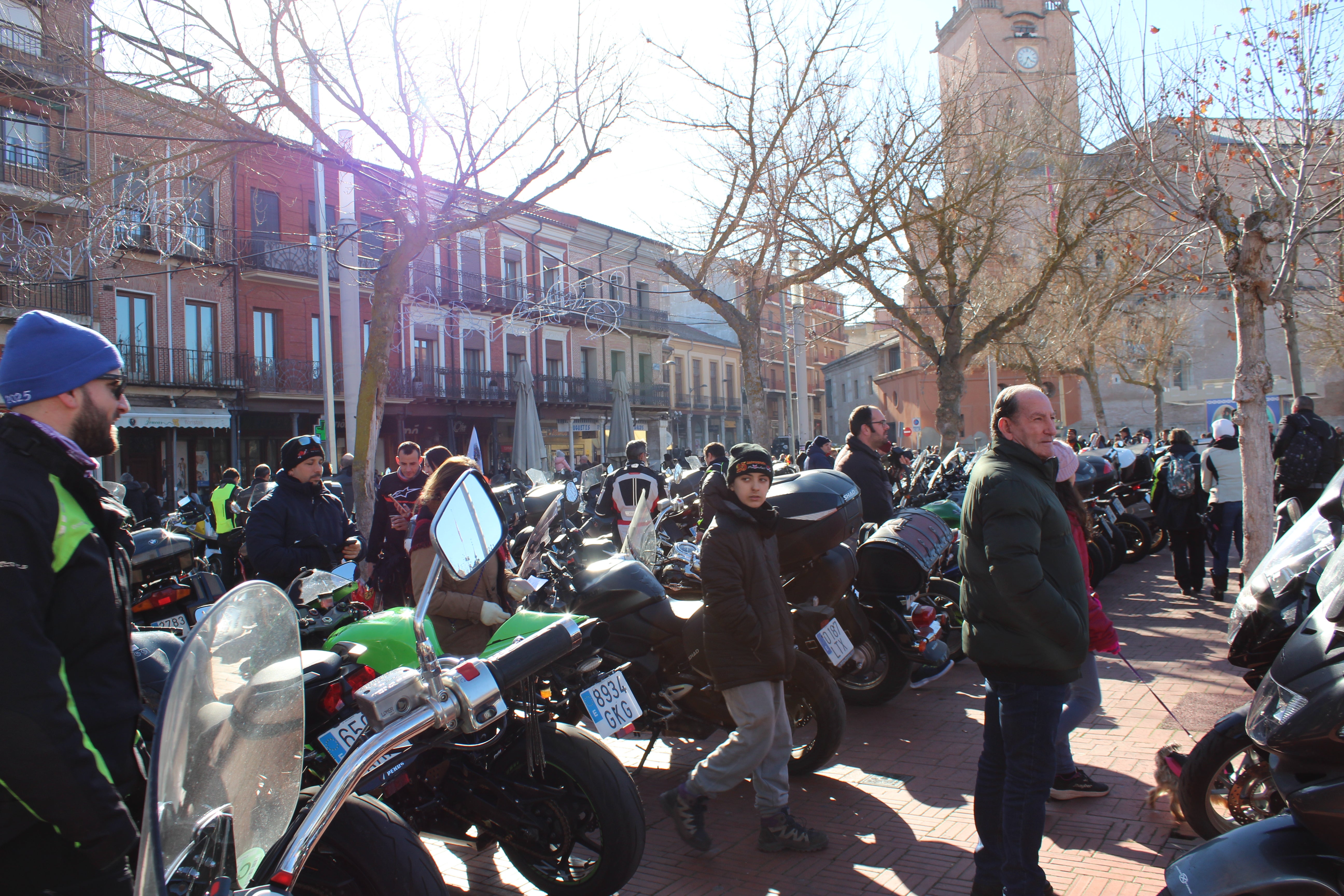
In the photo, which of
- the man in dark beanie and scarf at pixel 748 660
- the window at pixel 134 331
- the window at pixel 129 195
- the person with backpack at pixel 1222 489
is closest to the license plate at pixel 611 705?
the man in dark beanie and scarf at pixel 748 660

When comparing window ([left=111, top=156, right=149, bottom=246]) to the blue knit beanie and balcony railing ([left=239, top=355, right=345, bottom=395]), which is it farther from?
balcony railing ([left=239, top=355, right=345, bottom=395])

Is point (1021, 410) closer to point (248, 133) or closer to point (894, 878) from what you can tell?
point (894, 878)

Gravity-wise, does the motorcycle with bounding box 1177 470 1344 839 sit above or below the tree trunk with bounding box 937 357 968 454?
below

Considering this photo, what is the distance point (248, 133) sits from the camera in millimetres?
10086

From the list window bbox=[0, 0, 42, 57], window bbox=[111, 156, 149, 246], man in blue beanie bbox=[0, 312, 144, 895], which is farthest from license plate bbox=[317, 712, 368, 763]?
window bbox=[0, 0, 42, 57]

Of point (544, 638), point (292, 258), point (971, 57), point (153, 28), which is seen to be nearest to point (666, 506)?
point (544, 638)

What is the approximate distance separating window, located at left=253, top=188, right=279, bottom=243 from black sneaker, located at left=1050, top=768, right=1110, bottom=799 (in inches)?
958

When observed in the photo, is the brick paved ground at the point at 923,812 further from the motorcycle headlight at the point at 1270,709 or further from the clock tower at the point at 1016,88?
the clock tower at the point at 1016,88

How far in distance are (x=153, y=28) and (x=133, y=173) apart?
1764mm

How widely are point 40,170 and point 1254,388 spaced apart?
55.6 feet

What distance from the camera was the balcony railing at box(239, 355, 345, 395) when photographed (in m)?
24.3

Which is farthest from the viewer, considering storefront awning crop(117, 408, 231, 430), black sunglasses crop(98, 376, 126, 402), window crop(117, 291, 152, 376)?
window crop(117, 291, 152, 376)

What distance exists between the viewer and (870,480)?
7227 millimetres

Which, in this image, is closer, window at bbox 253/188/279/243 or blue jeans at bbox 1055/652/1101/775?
blue jeans at bbox 1055/652/1101/775
